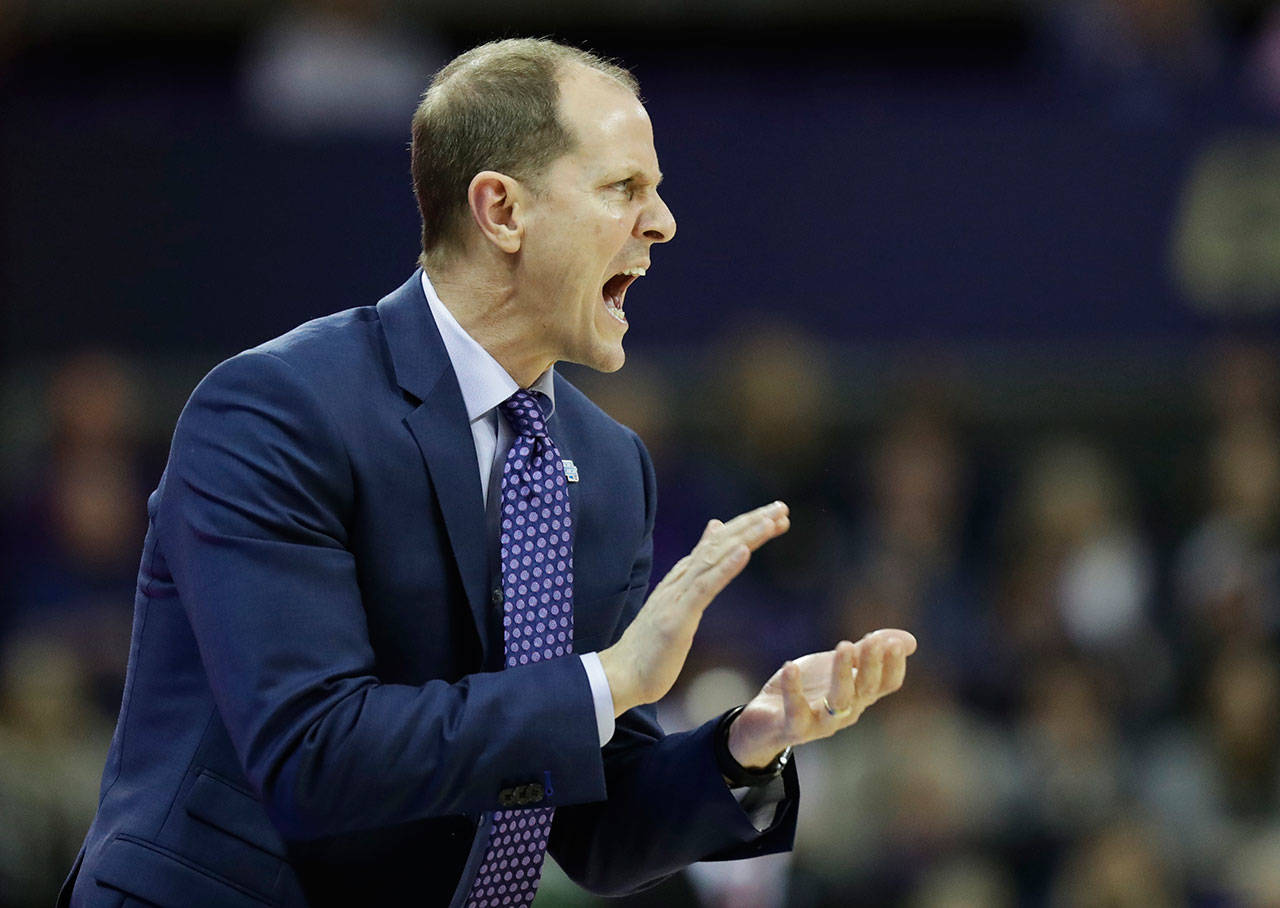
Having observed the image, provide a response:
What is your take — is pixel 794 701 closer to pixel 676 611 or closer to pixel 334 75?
pixel 676 611

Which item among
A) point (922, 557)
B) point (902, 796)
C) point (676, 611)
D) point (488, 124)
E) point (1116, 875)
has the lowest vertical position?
point (1116, 875)

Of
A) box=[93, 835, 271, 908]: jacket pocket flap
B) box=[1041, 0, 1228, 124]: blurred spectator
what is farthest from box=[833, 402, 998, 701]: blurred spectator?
box=[93, 835, 271, 908]: jacket pocket flap

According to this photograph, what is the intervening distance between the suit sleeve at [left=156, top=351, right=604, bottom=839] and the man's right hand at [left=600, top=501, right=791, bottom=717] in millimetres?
63

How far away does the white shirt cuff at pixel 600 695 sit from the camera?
2.59 meters

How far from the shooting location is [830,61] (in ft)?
27.9

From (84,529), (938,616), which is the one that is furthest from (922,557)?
(84,529)

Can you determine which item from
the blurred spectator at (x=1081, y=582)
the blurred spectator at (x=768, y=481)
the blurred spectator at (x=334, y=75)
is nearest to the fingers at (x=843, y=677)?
the blurred spectator at (x=768, y=481)

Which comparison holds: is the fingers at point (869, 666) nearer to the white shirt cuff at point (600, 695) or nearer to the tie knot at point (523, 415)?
the white shirt cuff at point (600, 695)

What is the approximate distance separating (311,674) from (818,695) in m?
0.81

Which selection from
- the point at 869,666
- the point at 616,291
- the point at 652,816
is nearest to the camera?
the point at 869,666

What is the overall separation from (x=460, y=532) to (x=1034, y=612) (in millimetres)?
4415

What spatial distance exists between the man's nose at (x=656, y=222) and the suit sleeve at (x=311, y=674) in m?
0.63

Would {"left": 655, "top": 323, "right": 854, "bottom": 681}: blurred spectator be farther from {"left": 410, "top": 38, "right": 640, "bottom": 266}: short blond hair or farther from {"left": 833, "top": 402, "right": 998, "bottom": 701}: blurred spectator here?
{"left": 410, "top": 38, "right": 640, "bottom": 266}: short blond hair

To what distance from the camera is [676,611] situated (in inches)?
101
